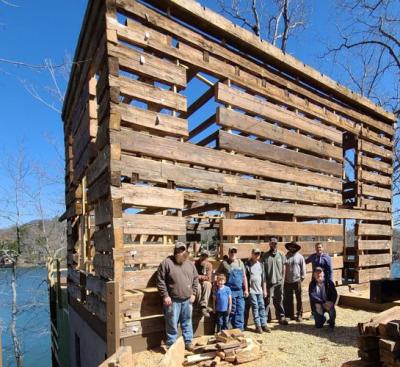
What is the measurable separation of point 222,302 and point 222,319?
373 mm

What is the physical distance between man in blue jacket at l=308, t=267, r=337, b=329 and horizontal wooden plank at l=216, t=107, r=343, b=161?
10.9ft

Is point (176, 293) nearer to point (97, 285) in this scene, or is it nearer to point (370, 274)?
point (97, 285)

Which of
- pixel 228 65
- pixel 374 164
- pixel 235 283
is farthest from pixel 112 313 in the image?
pixel 374 164

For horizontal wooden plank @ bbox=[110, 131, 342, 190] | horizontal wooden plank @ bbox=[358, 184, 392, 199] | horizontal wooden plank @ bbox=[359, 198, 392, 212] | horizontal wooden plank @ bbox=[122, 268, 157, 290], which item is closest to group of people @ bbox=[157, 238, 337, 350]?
horizontal wooden plank @ bbox=[122, 268, 157, 290]

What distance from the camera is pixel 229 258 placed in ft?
23.8

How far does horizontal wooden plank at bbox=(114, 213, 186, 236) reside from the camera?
20.3ft

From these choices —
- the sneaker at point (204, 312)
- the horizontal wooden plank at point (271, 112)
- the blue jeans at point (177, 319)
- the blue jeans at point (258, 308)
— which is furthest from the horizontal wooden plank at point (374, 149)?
the blue jeans at point (177, 319)

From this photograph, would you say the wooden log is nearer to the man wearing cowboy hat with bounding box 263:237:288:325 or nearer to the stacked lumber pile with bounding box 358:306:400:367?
the stacked lumber pile with bounding box 358:306:400:367

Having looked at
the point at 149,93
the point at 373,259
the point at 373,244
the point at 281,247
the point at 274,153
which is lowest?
the point at 373,259

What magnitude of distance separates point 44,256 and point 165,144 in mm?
20823

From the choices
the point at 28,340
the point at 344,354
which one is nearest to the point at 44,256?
the point at 28,340

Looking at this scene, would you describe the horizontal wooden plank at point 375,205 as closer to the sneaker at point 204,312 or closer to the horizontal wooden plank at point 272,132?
the horizontal wooden plank at point 272,132

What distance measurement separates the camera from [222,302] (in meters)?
6.80

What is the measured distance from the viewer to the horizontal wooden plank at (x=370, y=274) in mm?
11523
